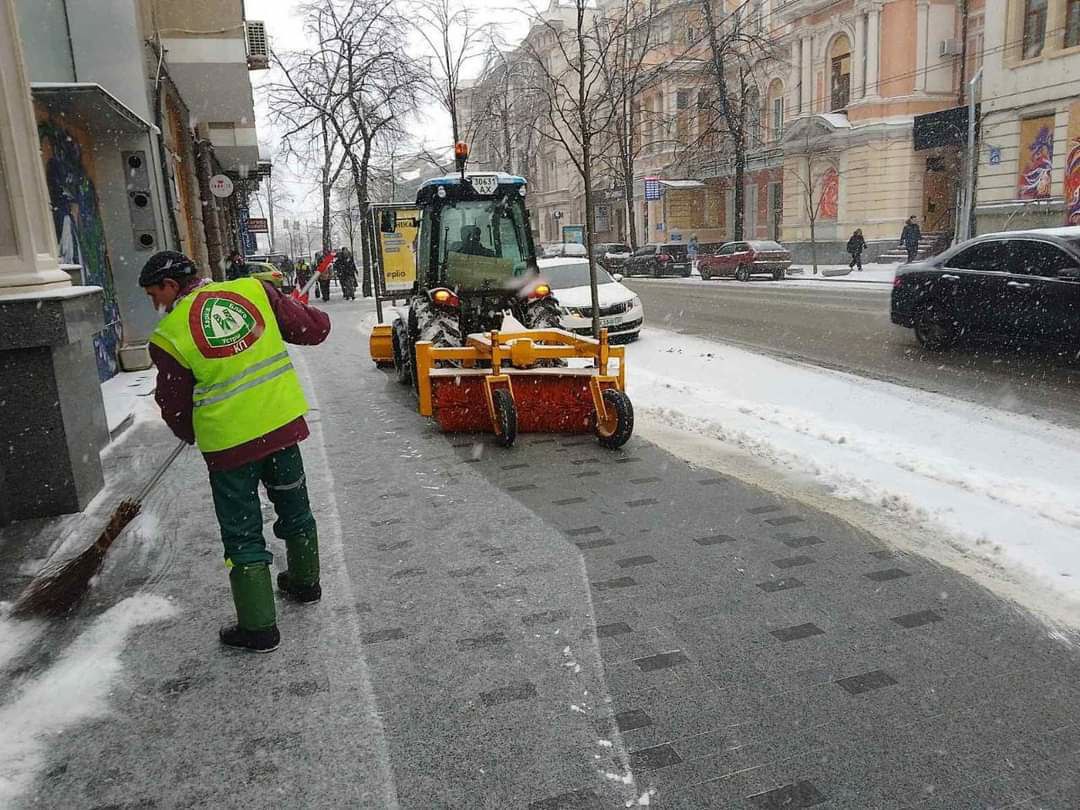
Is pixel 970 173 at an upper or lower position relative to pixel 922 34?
lower

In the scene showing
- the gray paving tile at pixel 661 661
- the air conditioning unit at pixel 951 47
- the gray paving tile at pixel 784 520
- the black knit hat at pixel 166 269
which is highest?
the air conditioning unit at pixel 951 47

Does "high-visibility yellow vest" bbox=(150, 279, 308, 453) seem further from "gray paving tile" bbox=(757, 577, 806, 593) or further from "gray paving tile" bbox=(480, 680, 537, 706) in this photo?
"gray paving tile" bbox=(757, 577, 806, 593)

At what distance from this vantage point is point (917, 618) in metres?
3.72

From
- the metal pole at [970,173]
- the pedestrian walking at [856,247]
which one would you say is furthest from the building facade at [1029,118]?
the pedestrian walking at [856,247]

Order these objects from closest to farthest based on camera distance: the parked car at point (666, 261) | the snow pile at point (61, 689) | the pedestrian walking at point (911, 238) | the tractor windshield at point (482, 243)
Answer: the snow pile at point (61, 689)
the tractor windshield at point (482, 243)
the pedestrian walking at point (911, 238)
the parked car at point (666, 261)

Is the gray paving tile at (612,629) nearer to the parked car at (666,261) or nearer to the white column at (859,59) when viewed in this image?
the parked car at (666,261)

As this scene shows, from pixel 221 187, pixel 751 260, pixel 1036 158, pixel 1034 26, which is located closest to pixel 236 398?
pixel 221 187

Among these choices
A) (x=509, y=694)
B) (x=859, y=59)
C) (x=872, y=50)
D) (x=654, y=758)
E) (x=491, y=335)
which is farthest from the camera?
(x=859, y=59)

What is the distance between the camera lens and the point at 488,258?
8922 millimetres

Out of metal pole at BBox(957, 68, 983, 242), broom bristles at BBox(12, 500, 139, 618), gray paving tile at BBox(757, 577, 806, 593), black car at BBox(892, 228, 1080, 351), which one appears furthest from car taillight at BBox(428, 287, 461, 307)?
metal pole at BBox(957, 68, 983, 242)

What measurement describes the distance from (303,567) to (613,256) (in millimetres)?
36896

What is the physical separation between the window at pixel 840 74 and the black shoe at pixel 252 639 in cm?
3700

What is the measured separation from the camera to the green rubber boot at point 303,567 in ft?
13.0

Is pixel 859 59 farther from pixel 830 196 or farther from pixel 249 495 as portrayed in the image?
pixel 249 495
